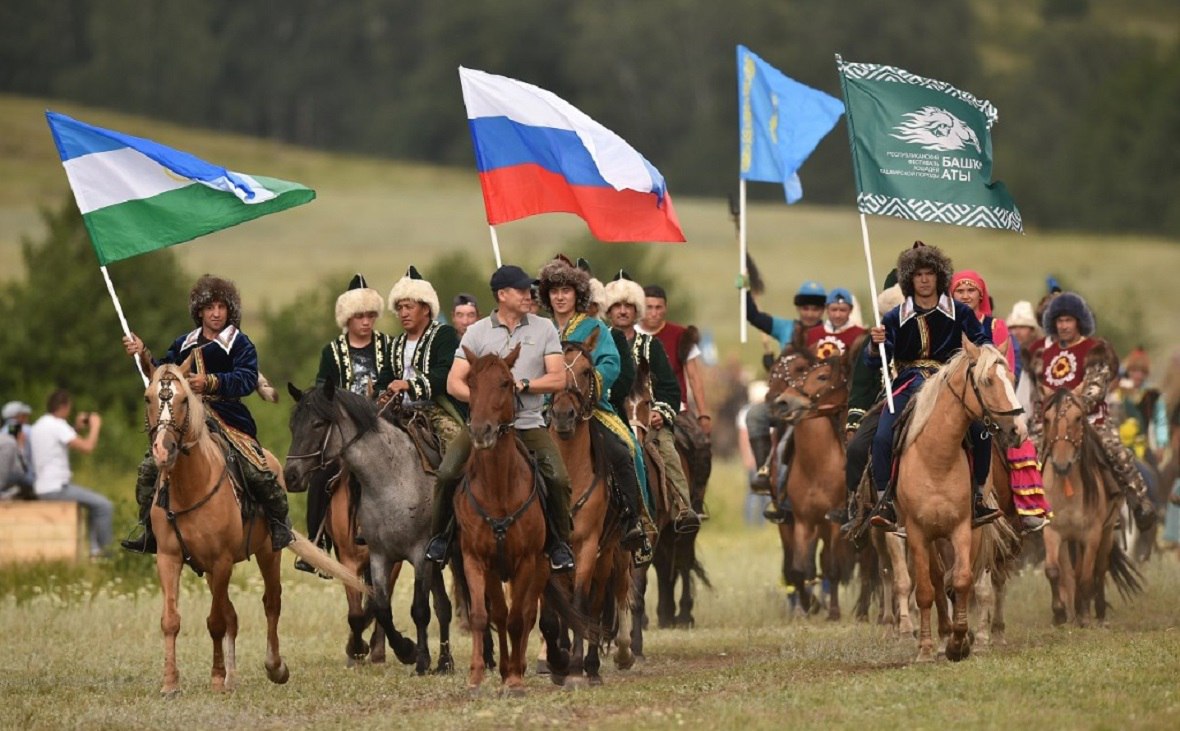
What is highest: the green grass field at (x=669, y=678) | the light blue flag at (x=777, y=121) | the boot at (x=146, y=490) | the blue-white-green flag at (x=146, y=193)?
the light blue flag at (x=777, y=121)

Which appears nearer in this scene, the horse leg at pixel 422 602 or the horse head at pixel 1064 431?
the horse leg at pixel 422 602

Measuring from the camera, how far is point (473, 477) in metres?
13.3

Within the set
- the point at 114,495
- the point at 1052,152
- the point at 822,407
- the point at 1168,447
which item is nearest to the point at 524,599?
the point at 822,407

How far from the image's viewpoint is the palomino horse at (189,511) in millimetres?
13469

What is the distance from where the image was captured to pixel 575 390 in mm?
13781

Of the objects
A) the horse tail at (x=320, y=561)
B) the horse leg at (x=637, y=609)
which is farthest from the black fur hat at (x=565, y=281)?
the horse leg at (x=637, y=609)

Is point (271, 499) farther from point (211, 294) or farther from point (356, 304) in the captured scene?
point (356, 304)

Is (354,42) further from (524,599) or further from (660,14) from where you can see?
(524,599)

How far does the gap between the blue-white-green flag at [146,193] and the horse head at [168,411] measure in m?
1.80

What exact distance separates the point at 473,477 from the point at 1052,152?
339ft

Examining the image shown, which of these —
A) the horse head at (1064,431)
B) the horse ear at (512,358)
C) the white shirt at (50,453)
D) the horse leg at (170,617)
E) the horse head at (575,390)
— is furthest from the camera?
the white shirt at (50,453)

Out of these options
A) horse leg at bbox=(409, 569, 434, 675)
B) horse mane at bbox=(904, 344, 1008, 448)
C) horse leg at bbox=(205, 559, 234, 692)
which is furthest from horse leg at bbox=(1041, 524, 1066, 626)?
horse leg at bbox=(205, 559, 234, 692)

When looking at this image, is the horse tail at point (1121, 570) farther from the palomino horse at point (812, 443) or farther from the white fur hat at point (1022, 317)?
the white fur hat at point (1022, 317)

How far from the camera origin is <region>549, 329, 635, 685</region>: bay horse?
13820 millimetres
